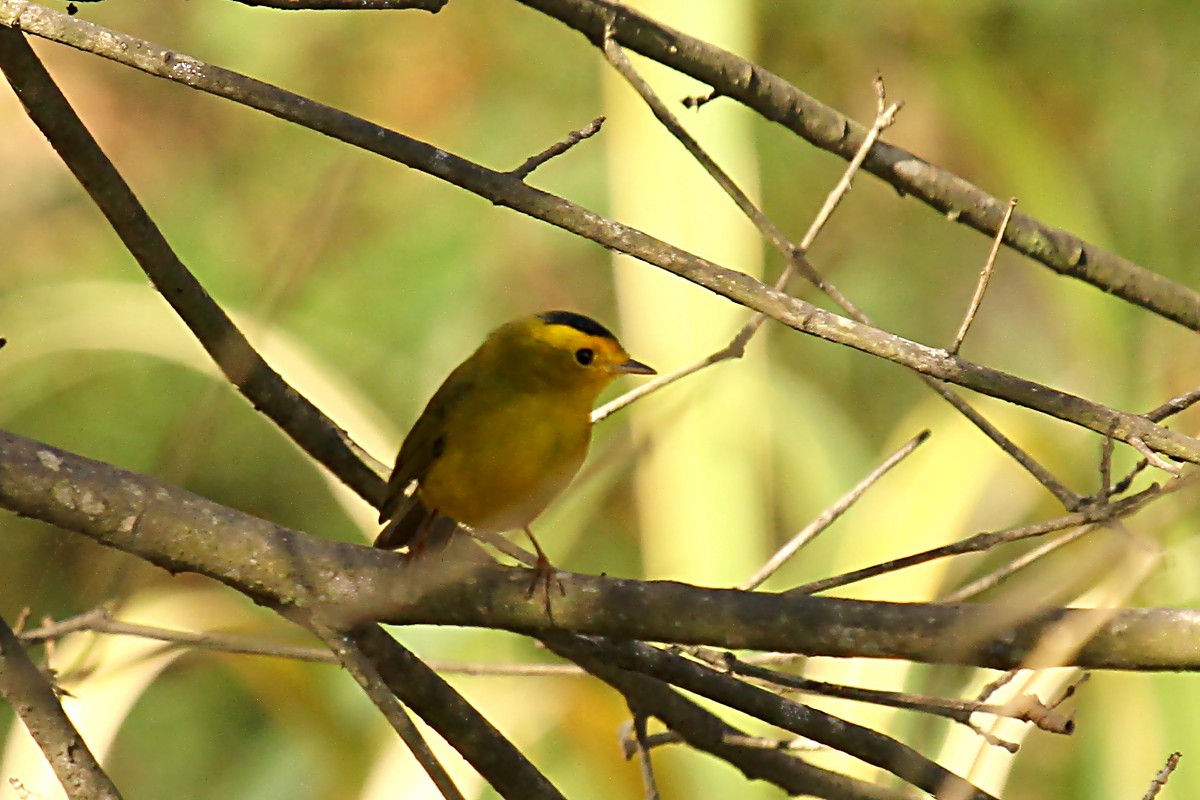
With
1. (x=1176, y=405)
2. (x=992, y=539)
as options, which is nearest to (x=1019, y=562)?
(x=992, y=539)

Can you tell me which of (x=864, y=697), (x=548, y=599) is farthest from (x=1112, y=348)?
(x=548, y=599)

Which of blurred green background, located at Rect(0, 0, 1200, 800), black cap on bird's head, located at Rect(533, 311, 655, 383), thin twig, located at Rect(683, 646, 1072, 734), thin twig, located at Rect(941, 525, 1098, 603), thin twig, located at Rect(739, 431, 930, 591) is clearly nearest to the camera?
thin twig, located at Rect(683, 646, 1072, 734)

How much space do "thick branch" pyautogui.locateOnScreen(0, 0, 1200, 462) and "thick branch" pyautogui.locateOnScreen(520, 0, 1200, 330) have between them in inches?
31.2

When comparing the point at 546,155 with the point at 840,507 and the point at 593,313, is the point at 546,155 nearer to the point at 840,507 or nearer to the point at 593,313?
the point at 840,507

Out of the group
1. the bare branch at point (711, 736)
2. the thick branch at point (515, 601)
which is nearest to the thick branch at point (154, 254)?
the thick branch at point (515, 601)

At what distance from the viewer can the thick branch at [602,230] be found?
1.74 m

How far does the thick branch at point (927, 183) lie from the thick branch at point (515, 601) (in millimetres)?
954

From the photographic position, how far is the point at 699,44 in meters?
2.53

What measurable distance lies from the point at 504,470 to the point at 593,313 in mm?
2637

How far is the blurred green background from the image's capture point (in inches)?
141

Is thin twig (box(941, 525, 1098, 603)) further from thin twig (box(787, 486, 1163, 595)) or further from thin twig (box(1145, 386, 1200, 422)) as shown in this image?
thin twig (box(1145, 386, 1200, 422))

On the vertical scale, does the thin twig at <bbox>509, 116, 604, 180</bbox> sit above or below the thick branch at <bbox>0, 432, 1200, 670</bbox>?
above

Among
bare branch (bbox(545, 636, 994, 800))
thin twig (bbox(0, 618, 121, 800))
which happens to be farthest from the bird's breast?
thin twig (bbox(0, 618, 121, 800))

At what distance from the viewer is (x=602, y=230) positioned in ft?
5.92
